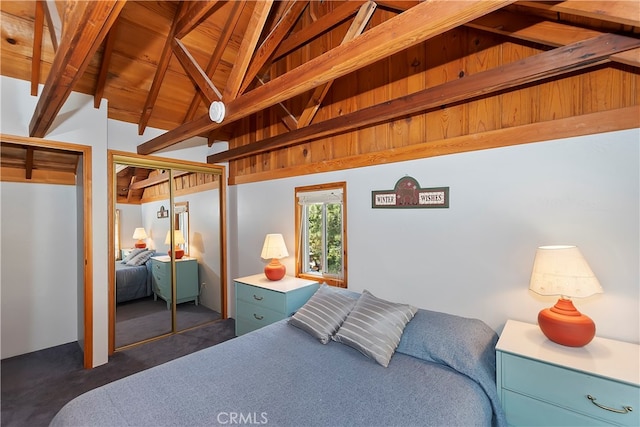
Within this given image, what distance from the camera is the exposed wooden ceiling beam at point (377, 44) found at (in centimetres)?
95

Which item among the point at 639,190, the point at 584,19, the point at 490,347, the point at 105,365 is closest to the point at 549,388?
the point at 490,347

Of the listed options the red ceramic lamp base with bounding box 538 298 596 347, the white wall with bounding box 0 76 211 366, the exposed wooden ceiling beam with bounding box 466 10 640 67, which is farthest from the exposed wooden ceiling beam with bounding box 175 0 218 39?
the red ceramic lamp base with bounding box 538 298 596 347

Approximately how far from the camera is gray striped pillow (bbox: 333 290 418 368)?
1762mm

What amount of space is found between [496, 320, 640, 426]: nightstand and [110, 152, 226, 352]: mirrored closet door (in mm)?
3522

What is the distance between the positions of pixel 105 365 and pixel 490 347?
3.51 metres

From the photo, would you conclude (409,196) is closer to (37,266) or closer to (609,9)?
(609,9)

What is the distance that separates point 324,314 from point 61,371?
2.72 metres

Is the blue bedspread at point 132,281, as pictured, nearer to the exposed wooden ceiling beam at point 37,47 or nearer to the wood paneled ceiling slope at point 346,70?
the wood paneled ceiling slope at point 346,70

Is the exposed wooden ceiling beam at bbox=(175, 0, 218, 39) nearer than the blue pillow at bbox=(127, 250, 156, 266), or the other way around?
the exposed wooden ceiling beam at bbox=(175, 0, 218, 39)

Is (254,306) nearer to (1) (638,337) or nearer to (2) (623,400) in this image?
(2) (623,400)

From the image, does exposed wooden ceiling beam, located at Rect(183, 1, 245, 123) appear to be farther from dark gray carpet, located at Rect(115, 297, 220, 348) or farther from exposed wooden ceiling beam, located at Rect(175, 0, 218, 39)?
dark gray carpet, located at Rect(115, 297, 220, 348)

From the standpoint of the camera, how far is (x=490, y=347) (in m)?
1.77

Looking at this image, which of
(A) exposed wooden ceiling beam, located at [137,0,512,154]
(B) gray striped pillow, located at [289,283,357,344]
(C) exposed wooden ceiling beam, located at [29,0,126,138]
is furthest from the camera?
(B) gray striped pillow, located at [289,283,357,344]

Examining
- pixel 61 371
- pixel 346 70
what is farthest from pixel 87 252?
pixel 346 70
